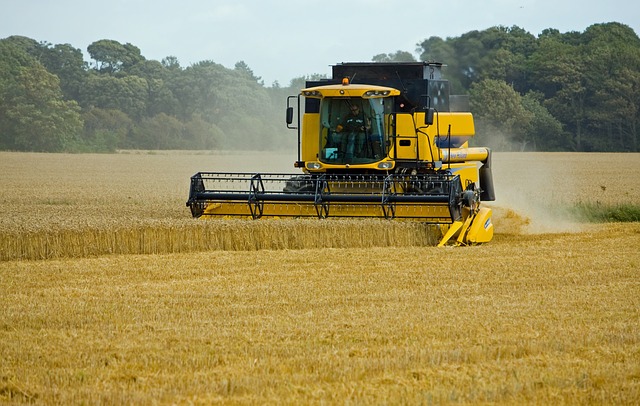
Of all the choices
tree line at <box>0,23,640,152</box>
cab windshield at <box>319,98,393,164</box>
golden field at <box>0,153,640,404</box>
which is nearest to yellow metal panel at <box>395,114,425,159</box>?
cab windshield at <box>319,98,393,164</box>

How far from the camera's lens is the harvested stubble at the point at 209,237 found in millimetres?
11031

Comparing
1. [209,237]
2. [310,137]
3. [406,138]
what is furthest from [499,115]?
[209,237]

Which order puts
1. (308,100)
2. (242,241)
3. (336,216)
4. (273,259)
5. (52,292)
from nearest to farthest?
(52,292) → (273,259) → (242,241) → (336,216) → (308,100)

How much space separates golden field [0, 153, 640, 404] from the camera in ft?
18.9

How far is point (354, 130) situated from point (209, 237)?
313cm

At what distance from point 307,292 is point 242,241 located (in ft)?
10.5

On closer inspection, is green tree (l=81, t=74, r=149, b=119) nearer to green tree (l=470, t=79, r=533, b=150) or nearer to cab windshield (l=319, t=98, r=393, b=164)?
green tree (l=470, t=79, r=533, b=150)

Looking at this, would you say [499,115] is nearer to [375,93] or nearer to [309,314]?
[375,93]

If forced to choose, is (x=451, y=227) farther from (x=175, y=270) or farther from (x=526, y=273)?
(x=175, y=270)

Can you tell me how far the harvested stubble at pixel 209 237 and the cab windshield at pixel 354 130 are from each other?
1811 mm

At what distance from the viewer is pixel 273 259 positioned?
11.1 meters

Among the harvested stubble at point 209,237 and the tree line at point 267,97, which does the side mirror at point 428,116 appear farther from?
the tree line at point 267,97

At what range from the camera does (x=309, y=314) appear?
7871 mm

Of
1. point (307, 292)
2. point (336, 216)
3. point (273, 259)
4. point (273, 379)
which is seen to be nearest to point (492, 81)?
point (336, 216)
